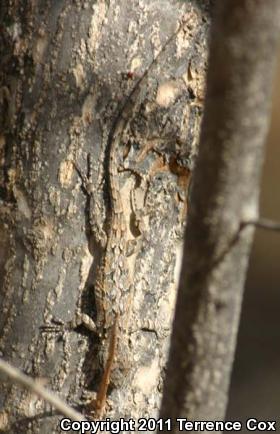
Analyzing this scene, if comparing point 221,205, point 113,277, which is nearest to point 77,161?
point 113,277

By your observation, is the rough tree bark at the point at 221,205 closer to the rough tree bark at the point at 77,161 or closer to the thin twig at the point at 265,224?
the thin twig at the point at 265,224

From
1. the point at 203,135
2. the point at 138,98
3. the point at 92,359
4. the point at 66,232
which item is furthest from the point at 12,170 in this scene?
the point at 203,135

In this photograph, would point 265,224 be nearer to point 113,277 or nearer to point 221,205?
point 221,205

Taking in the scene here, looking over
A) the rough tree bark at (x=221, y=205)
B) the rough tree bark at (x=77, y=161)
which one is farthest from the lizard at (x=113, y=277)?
the rough tree bark at (x=221, y=205)

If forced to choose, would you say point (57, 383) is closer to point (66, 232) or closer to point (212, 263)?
point (66, 232)

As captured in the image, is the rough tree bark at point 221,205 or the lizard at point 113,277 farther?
the lizard at point 113,277

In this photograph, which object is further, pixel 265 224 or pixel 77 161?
pixel 77 161

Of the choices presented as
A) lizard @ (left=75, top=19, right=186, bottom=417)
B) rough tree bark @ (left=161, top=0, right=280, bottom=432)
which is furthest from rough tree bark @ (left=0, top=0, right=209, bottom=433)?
rough tree bark @ (left=161, top=0, right=280, bottom=432)

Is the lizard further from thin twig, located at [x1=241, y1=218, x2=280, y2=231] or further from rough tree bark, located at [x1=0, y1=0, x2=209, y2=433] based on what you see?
thin twig, located at [x1=241, y1=218, x2=280, y2=231]
